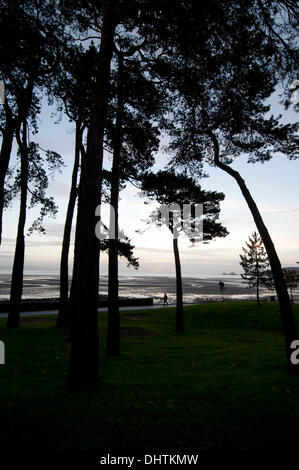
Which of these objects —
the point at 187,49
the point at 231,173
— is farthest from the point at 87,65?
the point at 231,173

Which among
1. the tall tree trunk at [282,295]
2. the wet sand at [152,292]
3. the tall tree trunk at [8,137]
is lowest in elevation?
the wet sand at [152,292]

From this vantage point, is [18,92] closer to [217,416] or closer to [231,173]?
[231,173]

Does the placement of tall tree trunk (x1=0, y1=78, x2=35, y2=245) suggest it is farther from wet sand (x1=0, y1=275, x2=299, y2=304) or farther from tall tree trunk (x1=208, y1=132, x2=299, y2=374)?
wet sand (x1=0, y1=275, x2=299, y2=304)

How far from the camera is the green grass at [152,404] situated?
3.87 meters

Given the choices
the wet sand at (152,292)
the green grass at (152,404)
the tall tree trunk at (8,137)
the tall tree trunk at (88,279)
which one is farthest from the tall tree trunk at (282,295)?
the wet sand at (152,292)

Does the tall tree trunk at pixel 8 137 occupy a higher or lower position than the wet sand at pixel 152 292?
higher

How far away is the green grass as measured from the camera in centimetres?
387

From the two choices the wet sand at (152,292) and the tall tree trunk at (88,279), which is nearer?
the tall tree trunk at (88,279)

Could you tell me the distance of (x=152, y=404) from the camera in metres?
5.11

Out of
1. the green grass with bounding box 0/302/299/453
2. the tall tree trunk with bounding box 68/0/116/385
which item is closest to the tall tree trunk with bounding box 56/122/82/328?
the green grass with bounding box 0/302/299/453

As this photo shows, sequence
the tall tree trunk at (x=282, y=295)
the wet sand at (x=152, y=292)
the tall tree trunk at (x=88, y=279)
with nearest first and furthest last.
→ the tall tree trunk at (x=88, y=279) < the tall tree trunk at (x=282, y=295) < the wet sand at (x=152, y=292)

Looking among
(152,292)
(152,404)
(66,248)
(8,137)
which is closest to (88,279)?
(152,404)

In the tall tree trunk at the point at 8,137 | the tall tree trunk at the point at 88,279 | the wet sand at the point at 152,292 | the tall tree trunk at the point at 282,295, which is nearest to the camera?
the tall tree trunk at the point at 88,279

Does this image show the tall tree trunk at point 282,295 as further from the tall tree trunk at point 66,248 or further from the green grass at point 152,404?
the tall tree trunk at point 66,248
